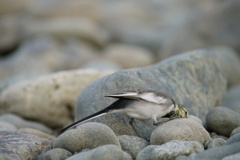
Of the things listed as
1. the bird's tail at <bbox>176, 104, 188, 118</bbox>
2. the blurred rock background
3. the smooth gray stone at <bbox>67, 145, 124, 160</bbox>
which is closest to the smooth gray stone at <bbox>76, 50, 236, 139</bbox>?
the bird's tail at <bbox>176, 104, 188, 118</bbox>

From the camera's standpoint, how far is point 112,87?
6785mm

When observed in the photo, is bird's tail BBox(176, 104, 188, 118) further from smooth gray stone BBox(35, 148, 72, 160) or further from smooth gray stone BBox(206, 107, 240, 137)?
smooth gray stone BBox(35, 148, 72, 160)

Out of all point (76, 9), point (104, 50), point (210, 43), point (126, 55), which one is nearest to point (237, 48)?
point (210, 43)

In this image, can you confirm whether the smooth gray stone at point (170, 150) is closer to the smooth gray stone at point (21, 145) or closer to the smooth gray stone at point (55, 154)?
the smooth gray stone at point (55, 154)

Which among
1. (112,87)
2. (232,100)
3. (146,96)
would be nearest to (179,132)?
Result: (146,96)

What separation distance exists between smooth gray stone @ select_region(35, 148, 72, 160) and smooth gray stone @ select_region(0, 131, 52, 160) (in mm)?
186

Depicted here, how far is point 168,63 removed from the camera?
7.89m

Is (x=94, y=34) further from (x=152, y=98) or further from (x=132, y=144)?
(x=132, y=144)

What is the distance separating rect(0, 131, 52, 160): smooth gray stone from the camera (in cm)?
556

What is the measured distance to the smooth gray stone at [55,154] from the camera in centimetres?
551

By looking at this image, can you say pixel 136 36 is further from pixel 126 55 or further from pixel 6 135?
pixel 6 135

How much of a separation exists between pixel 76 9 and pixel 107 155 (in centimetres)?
1754

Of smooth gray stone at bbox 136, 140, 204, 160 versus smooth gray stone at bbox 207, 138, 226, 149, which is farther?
smooth gray stone at bbox 207, 138, 226, 149

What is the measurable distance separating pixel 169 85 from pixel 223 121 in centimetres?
130
